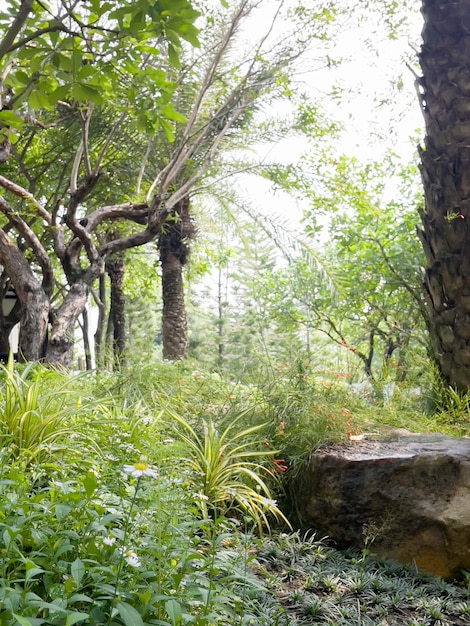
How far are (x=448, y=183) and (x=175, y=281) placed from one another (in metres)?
6.95

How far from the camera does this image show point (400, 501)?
3.04 meters

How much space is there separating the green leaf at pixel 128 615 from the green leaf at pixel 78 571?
15 centimetres

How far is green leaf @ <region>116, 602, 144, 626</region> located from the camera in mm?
1451

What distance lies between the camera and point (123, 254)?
40.1 ft

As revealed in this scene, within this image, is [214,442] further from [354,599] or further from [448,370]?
[448,370]

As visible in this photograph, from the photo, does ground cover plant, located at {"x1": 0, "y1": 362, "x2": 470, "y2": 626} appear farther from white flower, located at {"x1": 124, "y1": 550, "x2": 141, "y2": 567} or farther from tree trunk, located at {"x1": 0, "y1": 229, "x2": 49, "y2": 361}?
tree trunk, located at {"x1": 0, "y1": 229, "x2": 49, "y2": 361}

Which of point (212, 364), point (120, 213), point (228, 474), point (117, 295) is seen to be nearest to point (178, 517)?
point (228, 474)

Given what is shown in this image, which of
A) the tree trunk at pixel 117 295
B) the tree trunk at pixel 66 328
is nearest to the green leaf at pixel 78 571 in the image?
the tree trunk at pixel 66 328

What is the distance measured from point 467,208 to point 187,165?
20.6 ft

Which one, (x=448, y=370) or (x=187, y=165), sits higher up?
(x=187, y=165)

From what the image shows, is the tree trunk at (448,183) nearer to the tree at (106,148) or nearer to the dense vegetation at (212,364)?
the dense vegetation at (212,364)

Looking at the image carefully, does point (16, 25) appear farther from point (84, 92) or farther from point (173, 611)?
point (173, 611)

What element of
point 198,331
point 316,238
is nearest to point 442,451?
point 316,238

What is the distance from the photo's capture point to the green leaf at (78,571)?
1.58 m
